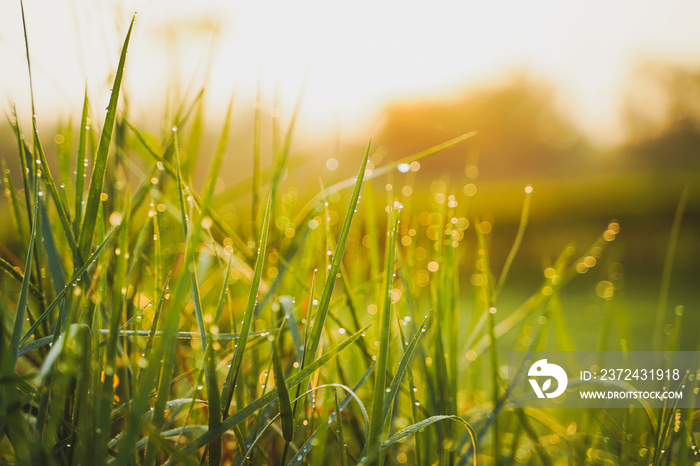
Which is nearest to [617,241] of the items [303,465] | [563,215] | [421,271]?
[563,215]

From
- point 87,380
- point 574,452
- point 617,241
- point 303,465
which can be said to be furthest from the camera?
point 617,241

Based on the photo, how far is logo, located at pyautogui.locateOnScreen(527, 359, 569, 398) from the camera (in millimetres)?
505

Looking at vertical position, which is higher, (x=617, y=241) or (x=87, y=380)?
(x=87, y=380)

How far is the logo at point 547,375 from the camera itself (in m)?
0.50

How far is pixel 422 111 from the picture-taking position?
1.96 metres

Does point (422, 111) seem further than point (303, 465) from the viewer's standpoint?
Yes

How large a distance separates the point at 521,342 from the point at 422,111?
5.02 ft

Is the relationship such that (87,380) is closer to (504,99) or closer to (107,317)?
(107,317)

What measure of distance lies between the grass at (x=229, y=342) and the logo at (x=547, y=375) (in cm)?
4

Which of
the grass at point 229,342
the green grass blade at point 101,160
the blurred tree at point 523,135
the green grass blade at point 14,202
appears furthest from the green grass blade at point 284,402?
the blurred tree at point 523,135

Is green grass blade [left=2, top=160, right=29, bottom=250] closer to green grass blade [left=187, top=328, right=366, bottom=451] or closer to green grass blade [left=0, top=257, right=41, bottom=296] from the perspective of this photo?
green grass blade [left=0, top=257, right=41, bottom=296]

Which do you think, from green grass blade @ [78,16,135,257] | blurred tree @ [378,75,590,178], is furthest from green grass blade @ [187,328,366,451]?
blurred tree @ [378,75,590,178]

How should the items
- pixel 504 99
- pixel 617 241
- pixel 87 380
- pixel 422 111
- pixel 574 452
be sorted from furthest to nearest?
1. pixel 504 99
2. pixel 617 241
3. pixel 422 111
4. pixel 574 452
5. pixel 87 380

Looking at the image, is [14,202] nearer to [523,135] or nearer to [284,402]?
[284,402]
